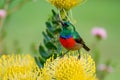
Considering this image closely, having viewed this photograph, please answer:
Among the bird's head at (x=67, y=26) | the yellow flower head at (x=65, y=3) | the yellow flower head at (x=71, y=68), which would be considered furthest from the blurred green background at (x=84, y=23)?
the yellow flower head at (x=71, y=68)

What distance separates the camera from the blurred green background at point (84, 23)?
1005cm

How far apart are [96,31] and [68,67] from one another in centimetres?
450

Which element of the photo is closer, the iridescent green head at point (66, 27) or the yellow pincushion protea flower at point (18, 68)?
the yellow pincushion protea flower at point (18, 68)

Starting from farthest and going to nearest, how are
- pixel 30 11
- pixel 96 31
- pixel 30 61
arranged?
pixel 30 11 → pixel 96 31 → pixel 30 61

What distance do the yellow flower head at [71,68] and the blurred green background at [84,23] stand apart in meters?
6.70

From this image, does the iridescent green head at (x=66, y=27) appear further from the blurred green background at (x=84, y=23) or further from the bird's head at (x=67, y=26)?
the blurred green background at (x=84, y=23)

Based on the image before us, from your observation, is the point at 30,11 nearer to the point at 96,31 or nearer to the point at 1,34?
the point at 96,31

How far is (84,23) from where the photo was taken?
11734mm

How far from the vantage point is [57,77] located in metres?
2.21

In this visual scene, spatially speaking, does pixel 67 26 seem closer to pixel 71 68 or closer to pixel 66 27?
pixel 66 27

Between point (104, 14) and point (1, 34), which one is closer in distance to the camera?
point (1, 34)

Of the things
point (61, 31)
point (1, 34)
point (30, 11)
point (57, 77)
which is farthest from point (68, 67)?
point (30, 11)

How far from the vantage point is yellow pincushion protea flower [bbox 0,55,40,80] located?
217cm

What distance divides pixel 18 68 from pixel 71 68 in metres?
0.20
